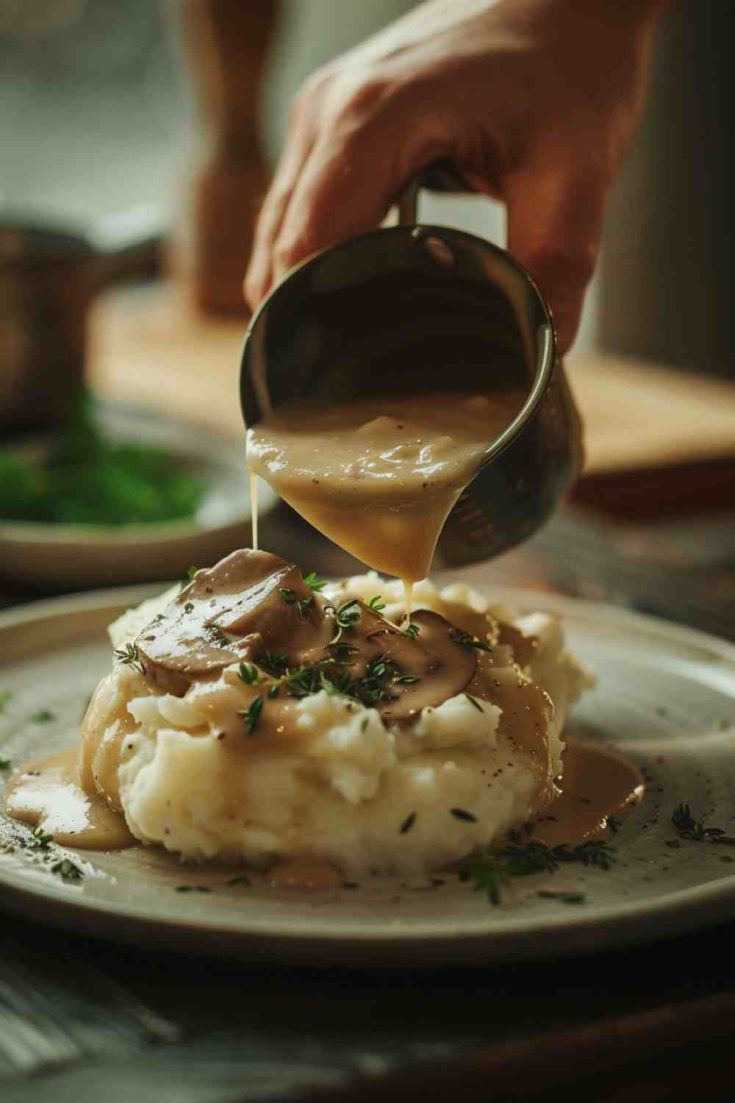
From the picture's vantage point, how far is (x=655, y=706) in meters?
3.59

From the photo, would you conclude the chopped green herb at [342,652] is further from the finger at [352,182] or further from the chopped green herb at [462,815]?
the finger at [352,182]

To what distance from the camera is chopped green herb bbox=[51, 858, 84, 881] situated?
2.51 m

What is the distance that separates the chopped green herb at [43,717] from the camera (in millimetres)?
3352

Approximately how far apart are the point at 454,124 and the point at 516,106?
179 mm

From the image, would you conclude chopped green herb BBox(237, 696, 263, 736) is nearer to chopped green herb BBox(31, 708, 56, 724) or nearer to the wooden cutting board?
chopped green herb BBox(31, 708, 56, 724)

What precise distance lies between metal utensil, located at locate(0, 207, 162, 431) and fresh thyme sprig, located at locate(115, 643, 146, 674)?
3196 millimetres

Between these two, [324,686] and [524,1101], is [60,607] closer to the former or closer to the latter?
[324,686]

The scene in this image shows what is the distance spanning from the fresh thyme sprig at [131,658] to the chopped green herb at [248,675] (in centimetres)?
26

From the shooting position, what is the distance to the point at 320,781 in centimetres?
260

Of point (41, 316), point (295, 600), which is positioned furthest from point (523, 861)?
point (41, 316)

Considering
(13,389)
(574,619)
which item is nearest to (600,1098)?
(574,619)

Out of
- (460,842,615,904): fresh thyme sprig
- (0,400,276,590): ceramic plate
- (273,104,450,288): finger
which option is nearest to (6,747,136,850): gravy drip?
(460,842,615,904): fresh thyme sprig

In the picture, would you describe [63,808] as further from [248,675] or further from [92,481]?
[92,481]

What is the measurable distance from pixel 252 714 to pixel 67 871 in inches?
15.9
